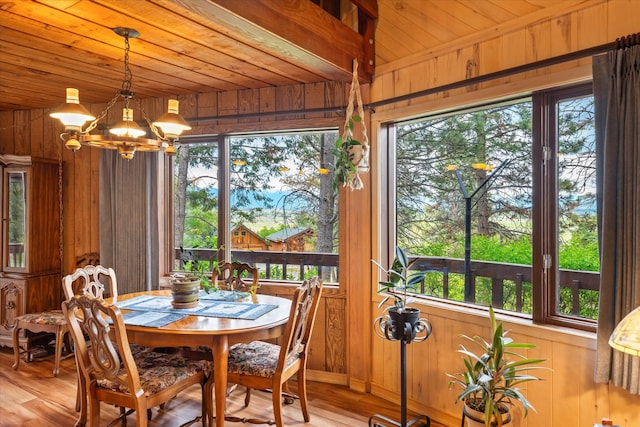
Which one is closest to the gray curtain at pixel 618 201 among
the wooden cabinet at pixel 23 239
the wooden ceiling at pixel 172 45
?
the wooden ceiling at pixel 172 45

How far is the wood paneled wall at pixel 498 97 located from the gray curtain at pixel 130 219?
2.00 m

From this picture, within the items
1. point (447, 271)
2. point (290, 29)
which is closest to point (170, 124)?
point (290, 29)

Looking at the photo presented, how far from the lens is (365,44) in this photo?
3201mm

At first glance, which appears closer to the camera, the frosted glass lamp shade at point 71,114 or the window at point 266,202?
the frosted glass lamp shade at point 71,114

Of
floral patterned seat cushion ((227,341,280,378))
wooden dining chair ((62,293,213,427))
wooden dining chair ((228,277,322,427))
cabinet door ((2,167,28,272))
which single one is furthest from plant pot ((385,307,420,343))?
cabinet door ((2,167,28,272))

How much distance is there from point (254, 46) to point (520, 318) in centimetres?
240

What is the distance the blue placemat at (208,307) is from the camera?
2578 millimetres

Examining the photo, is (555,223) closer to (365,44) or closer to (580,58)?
(580,58)

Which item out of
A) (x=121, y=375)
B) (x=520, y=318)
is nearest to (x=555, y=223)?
(x=520, y=318)

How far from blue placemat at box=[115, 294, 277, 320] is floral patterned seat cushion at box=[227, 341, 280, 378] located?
277 mm

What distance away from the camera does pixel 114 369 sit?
219 centimetres

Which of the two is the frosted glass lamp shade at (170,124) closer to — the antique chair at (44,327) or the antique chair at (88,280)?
the antique chair at (88,280)

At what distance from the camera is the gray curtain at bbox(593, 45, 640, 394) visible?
1954mm

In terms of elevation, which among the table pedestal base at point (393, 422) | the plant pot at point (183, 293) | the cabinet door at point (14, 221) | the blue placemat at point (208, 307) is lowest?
the table pedestal base at point (393, 422)
